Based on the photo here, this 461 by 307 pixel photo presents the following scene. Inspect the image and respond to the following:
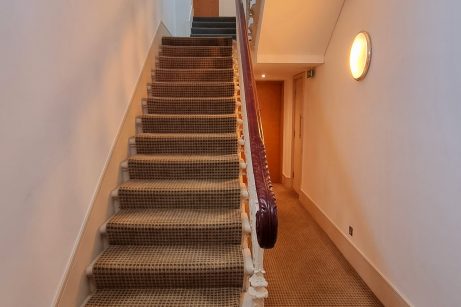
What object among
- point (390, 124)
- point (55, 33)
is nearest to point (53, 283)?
point (55, 33)

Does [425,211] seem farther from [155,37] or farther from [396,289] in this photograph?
[155,37]

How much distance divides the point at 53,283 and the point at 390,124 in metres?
2.42

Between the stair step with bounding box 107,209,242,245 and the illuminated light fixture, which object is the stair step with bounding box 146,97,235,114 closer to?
the illuminated light fixture

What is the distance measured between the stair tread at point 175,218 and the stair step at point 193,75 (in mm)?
1751

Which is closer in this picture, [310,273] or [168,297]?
[168,297]

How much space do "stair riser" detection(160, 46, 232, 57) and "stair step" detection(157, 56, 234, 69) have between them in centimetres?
21

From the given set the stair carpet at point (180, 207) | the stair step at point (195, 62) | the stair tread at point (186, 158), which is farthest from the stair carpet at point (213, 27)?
the stair tread at point (186, 158)

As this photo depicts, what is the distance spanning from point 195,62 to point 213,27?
2554 mm

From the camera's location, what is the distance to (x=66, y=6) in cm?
166

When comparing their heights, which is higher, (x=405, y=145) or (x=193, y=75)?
(x=193, y=75)

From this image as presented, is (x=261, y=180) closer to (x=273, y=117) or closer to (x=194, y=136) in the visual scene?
(x=194, y=136)

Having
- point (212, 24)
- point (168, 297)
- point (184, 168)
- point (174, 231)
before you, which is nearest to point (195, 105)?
point (184, 168)

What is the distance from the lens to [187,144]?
8.88ft

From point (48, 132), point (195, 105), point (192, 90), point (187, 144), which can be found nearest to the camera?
point (48, 132)
